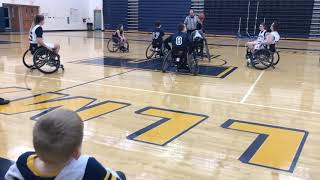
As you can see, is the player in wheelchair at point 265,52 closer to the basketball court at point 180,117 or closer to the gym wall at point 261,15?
the basketball court at point 180,117

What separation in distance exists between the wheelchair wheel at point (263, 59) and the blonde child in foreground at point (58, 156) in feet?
21.2

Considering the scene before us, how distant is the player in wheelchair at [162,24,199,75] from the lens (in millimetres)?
6223

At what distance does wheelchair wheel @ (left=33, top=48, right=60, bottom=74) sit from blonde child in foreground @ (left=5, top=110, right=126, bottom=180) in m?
5.34

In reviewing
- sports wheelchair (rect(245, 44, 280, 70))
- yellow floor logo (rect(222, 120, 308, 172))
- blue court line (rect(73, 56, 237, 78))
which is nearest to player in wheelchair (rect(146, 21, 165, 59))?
blue court line (rect(73, 56, 237, 78))

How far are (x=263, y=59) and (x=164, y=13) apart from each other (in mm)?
12201

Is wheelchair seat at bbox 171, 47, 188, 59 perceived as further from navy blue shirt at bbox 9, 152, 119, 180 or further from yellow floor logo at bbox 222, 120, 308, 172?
navy blue shirt at bbox 9, 152, 119, 180

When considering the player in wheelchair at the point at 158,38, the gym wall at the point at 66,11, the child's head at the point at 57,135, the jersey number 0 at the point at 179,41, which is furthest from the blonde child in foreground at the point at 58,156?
the gym wall at the point at 66,11

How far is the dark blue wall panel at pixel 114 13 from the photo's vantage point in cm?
1992

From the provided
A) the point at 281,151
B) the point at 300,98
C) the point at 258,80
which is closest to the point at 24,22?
the point at 258,80

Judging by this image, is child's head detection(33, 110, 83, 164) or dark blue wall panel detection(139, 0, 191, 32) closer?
child's head detection(33, 110, 83, 164)

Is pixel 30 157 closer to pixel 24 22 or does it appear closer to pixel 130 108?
pixel 130 108

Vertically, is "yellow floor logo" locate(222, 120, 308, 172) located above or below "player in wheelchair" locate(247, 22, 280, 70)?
below

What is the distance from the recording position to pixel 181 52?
6.34 m

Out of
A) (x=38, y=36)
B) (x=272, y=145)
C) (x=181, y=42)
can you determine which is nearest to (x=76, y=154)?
(x=272, y=145)
